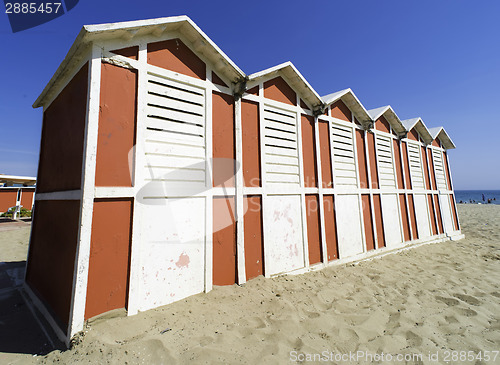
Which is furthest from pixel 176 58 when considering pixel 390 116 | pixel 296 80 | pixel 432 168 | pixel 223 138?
pixel 432 168

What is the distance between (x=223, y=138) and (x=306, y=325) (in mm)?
3295

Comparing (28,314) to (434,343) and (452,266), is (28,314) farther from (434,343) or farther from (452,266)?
(452,266)

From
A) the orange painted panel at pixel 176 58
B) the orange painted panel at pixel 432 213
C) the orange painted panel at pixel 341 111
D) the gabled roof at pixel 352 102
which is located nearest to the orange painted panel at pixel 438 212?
the orange painted panel at pixel 432 213

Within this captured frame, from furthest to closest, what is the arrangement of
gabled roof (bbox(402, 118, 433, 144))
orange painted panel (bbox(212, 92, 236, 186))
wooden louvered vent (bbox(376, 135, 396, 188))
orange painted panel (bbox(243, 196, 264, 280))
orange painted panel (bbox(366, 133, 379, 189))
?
1. gabled roof (bbox(402, 118, 433, 144))
2. wooden louvered vent (bbox(376, 135, 396, 188))
3. orange painted panel (bbox(366, 133, 379, 189))
4. orange painted panel (bbox(243, 196, 264, 280))
5. orange painted panel (bbox(212, 92, 236, 186))

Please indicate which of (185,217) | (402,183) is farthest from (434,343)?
(402,183)

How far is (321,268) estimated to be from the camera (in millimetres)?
5305

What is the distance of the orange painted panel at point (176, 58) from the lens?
3.81 m

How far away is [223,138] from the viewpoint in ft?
14.3

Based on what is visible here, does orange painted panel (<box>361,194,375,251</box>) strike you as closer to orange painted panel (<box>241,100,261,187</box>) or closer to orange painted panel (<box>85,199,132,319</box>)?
orange painted panel (<box>241,100,261,187</box>)

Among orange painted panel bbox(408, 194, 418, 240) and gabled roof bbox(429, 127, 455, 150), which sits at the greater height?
gabled roof bbox(429, 127, 455, 150)

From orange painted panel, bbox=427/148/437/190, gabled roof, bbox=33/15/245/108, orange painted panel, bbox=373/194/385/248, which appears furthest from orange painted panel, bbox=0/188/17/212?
orange painted panel, bbox=427/148/437/190

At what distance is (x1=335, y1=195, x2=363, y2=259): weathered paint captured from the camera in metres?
5.90

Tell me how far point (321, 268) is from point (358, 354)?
2732mm

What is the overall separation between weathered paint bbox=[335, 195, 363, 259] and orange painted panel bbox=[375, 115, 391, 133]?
115 inches
